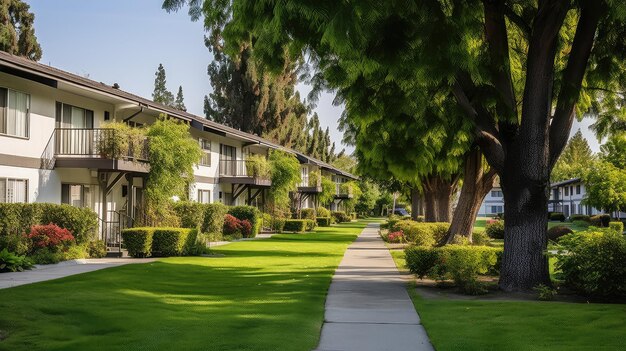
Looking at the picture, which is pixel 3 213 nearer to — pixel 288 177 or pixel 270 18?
pixel 270 18

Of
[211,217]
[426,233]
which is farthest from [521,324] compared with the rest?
[211,217]

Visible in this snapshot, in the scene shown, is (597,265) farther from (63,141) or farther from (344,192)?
(344,192)

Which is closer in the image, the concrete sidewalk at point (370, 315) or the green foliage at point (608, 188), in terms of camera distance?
the concrete sidewalk at point (370, 315)

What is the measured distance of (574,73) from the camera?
14492 millimetres

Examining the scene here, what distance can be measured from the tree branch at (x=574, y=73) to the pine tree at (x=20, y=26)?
41.2 meters

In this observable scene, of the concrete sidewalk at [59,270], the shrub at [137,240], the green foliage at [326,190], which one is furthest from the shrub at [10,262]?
the green foliage at [326,190]

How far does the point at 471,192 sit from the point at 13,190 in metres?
15.8

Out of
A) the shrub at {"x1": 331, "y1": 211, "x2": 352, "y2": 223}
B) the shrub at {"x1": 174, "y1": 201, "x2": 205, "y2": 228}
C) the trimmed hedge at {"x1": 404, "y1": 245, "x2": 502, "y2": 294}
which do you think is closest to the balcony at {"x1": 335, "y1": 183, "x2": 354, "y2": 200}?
the shrub at {"x1": 331, "y1": 211, "x2": 352, "y2": 223}

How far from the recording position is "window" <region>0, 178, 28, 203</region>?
68.7 feet

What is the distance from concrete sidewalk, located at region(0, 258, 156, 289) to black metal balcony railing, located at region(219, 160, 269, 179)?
18.9 metres

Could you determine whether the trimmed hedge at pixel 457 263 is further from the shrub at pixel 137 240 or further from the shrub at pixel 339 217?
the shrub at pixel 339 217

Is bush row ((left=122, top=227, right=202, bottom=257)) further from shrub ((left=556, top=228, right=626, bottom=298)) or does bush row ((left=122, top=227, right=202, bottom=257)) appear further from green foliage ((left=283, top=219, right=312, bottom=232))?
green foliage ((left=283, top=219, right=312, bottom=232))

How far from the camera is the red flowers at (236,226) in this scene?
3619cm

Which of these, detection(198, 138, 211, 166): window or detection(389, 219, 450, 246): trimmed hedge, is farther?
detection(198, 138, 211, 166): window
